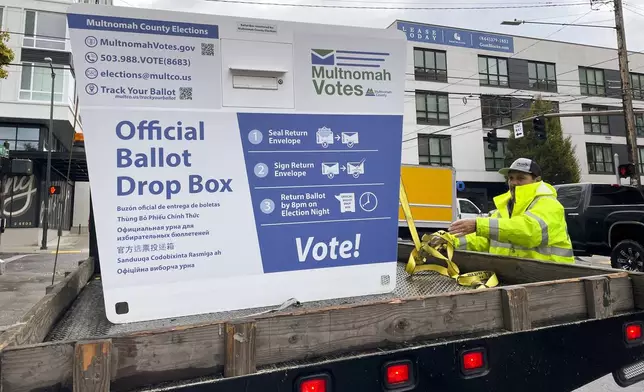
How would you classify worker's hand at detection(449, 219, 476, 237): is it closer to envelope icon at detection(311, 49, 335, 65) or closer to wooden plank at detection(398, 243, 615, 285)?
wooden plank at detection(398, 243, 615, 285)

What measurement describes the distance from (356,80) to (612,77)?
1750 inches

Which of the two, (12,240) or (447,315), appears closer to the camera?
(447,315)

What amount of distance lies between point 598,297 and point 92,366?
7.47 feet

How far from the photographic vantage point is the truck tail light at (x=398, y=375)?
174 cm

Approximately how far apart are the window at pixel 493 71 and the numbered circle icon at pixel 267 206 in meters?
35.2

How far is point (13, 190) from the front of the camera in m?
22.8

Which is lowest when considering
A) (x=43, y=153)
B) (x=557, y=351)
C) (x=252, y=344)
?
(x=557, y=351)

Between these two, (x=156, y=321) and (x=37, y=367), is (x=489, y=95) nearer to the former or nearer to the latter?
(x=156, y=321)

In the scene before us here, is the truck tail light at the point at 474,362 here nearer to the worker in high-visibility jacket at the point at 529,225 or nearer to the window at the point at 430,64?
the worker in high-visibility jacket at the point at 529,225

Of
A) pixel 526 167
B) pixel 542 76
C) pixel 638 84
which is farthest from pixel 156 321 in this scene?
pixel 638 84

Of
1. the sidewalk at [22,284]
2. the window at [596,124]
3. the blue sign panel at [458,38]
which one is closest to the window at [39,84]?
the sidewalk at [22,284]

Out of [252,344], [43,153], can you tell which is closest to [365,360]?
[252,344]

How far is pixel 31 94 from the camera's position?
2345 cm

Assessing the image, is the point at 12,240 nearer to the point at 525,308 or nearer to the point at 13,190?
the point at 13,190
